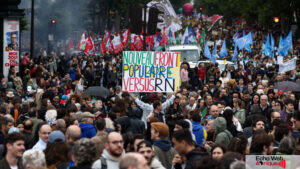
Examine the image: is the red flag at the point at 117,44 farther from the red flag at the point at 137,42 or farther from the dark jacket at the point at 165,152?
the dark jacket at the point at 165,152

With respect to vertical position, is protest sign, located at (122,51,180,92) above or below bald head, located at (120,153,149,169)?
above

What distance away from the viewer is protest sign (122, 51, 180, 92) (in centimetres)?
1422

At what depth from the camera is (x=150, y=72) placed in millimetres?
14352

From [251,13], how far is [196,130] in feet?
208

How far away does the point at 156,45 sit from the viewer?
38.0 meters

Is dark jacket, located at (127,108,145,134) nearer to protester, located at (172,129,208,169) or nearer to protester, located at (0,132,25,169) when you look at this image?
protester, located at (172,129,208,169)

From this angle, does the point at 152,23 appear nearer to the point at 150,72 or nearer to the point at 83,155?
the point at 150,72

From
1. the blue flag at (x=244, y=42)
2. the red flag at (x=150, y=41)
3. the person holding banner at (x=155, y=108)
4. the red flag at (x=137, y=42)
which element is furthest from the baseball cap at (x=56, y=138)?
the red flag at (x=150, y=41)

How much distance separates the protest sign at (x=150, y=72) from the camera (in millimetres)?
14219

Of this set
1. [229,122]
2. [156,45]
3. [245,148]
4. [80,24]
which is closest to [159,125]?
[245,148]

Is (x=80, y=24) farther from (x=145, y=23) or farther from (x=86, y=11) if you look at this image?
(x=145, y=23)

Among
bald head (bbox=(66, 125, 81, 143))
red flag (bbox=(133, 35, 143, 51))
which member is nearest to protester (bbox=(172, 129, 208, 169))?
bald head (bbox=(66, 125, 81, 143))

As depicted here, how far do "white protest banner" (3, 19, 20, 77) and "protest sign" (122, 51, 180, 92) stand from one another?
1160 centimetres

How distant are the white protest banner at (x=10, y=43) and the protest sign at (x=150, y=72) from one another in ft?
38.1
